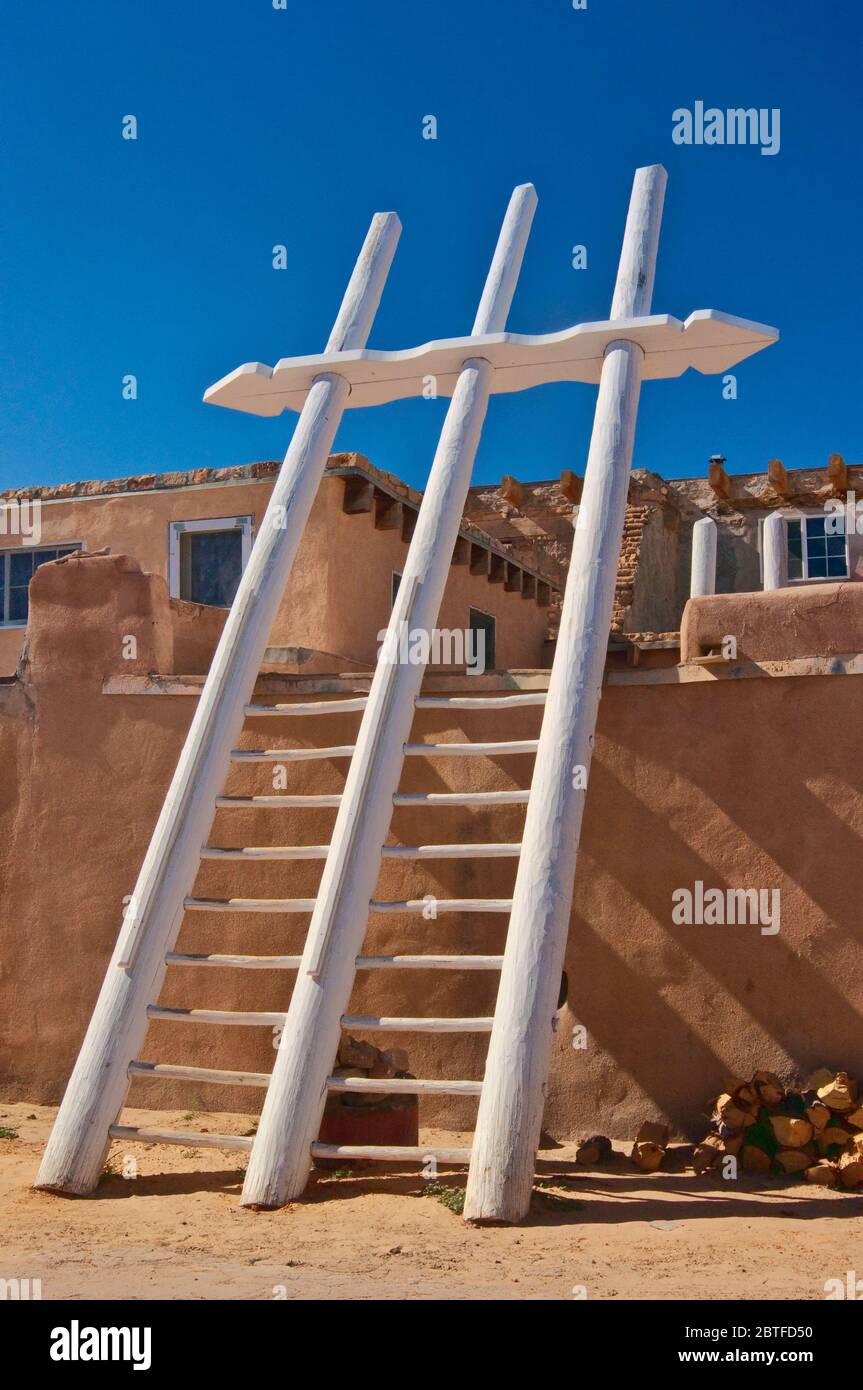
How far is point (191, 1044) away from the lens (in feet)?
26.2

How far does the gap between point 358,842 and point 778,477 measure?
15461mm

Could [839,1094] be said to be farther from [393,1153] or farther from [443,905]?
[393,1153]

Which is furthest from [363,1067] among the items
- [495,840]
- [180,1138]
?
[495,840]

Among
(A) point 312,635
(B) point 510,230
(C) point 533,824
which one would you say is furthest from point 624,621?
(C) point 533,824

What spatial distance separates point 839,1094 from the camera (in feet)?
21.7

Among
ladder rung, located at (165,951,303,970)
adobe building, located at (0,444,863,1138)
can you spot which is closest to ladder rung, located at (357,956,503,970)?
ladder rung, located at (165,951,303,970)

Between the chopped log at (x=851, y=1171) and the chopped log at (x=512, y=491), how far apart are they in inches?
622

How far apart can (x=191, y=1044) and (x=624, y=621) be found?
12.4 meters

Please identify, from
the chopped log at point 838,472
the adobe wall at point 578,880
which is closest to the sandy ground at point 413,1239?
the adobe wall at point 578,880

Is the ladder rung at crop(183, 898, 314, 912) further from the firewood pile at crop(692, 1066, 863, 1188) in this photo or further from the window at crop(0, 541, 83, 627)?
the window at crop(0, 541, 83, 627)

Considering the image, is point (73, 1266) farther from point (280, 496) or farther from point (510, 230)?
point (510, 230)

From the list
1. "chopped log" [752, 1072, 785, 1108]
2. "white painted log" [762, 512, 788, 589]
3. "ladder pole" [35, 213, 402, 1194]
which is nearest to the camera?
"ladder pole" [35, 213, 402, 1194]

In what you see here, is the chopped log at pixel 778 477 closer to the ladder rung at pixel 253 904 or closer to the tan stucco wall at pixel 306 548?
the tan stucco wall at pixel 306 548

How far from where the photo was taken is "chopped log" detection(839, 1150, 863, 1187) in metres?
6.21
